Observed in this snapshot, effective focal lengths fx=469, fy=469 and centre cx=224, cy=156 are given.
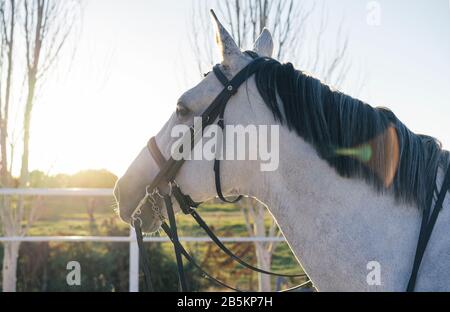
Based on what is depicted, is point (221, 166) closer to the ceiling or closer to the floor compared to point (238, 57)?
closer to the floor

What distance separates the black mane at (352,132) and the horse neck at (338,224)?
0.04 metres

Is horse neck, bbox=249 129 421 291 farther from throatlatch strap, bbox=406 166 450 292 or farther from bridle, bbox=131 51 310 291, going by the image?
bridle, bbox=131 51 310 291

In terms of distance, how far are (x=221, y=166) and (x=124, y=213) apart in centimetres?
63

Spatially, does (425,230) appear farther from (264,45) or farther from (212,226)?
(212,226)

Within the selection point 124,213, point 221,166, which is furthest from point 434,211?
point 124,213

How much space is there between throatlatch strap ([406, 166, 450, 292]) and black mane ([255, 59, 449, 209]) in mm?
41

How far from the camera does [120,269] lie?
275 inches

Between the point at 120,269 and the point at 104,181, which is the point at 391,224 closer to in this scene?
the point at 120,269

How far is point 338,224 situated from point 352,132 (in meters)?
0.37

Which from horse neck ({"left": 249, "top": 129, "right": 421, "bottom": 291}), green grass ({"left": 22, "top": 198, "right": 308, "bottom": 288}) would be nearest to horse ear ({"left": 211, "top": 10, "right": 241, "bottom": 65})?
horse neck ({"left": 249, "top": 129, "right": 421, "bottom": 291})

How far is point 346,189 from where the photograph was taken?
1.87m

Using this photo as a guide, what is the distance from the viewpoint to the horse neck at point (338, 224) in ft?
5.95

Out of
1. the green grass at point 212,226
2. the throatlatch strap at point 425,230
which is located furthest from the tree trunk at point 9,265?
the throatlatch strap at point 425,230

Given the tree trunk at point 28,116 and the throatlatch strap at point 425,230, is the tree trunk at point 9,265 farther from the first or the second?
the throatlatch strap at point 425,230
